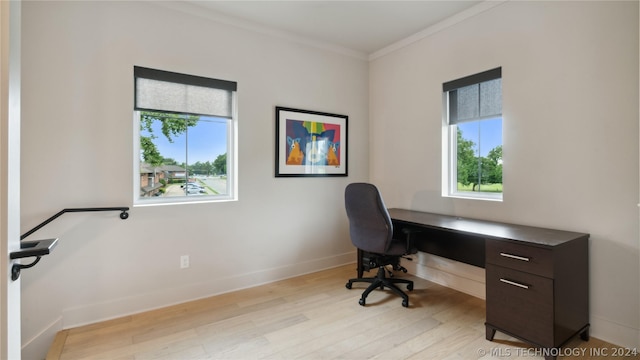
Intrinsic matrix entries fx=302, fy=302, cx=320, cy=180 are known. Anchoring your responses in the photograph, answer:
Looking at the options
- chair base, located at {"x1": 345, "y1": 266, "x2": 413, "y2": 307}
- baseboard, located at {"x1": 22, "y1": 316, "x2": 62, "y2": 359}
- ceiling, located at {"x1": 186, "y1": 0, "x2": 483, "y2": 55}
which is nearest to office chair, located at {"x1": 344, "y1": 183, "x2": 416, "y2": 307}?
chair base, located at {"x1": 345, "y1": 266, "x2": 413, "y2": 307}

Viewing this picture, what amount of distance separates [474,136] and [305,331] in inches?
92.8

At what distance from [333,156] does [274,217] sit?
1030 millimetres

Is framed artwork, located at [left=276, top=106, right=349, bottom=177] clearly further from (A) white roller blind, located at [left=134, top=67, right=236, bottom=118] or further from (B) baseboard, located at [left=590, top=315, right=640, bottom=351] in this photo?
(B) baseboard, located at [left=590, top=315, right=640, bottom=351]

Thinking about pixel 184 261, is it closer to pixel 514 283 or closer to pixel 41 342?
pixel 41 342

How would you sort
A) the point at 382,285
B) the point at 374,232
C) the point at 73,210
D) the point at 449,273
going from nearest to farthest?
the point at 73,210, the point at 374,232, the point at 382,285, the point at 449,273

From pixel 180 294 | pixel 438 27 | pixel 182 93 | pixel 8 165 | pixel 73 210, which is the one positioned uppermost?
pixel 438 27

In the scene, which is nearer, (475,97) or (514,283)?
(514,283)

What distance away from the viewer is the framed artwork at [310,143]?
327 cm

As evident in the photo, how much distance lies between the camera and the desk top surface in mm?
1977

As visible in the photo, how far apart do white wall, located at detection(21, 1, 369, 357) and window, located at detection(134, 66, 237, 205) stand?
0.10 m

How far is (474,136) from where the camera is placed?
296cm

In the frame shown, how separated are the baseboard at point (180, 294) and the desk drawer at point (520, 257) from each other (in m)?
1.96

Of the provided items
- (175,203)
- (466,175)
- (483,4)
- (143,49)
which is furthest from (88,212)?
(483,4)

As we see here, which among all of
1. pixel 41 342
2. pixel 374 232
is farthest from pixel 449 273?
pixel 41 342
